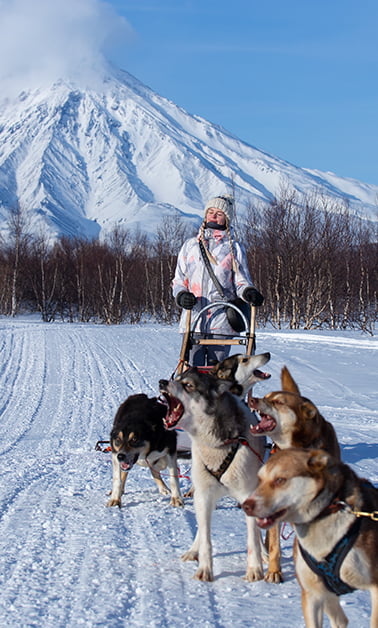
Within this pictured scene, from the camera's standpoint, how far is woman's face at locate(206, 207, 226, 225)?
5.34 meters

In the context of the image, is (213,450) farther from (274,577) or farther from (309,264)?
(309,264)

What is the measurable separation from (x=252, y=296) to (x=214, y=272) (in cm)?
46

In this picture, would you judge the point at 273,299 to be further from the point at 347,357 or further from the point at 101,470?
the point at 101,470

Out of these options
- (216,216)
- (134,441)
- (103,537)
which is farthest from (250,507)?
(216,216)

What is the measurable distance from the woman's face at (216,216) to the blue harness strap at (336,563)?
319 cm

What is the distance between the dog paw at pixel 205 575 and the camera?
346 centimetres

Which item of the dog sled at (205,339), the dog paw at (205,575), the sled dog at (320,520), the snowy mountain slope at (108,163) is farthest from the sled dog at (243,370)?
the snowy mountain slope at (108,163)

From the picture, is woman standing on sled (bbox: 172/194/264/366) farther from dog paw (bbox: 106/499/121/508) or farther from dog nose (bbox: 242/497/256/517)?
dog nose (bbox: 242/497/256/517)

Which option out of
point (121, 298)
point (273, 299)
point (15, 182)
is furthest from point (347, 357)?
point (15, 182)

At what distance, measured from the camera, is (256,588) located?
11.1 feet

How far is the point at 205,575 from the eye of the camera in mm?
3469

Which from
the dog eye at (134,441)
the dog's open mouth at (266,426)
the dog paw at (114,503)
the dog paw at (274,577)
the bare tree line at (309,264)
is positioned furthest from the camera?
the bare tree line at (309,264)

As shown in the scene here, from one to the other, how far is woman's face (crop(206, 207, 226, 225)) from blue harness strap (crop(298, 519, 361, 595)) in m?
3.19

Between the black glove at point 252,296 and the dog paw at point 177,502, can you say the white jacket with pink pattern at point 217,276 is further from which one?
the dog paw at point 177,502
